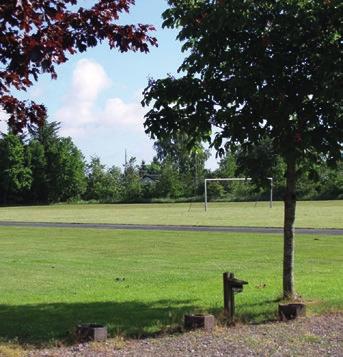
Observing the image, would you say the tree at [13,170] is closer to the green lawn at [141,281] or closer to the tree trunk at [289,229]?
the green lawn at [141,281]

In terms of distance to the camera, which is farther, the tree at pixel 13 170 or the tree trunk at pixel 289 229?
the tree at pixel 13 170

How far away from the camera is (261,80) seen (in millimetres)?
8664

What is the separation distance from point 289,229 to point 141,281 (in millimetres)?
4532

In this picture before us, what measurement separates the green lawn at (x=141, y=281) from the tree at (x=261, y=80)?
98.5 inches

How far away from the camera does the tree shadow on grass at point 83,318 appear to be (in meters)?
7.65

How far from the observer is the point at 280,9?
874 cm

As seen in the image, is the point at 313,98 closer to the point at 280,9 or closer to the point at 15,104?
the point at 280,9

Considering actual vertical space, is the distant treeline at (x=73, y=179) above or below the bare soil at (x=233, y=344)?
above

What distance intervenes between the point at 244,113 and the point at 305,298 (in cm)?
322

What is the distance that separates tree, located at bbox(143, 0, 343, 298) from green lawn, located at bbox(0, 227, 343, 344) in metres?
2.50

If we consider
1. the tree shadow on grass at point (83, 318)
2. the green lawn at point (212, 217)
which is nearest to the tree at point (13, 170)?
the green lawn at point (212, 217)

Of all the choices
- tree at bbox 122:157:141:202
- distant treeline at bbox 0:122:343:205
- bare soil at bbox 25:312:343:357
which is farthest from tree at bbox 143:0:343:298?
tree at bbox 122:157:141:202

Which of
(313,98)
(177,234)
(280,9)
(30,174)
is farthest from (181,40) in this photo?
(30,174)

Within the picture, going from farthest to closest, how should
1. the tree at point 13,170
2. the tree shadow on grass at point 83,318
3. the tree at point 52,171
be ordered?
the tree at point 52,171 → the tree at point 13,170 → the tree shadow on grass at point 83,318
